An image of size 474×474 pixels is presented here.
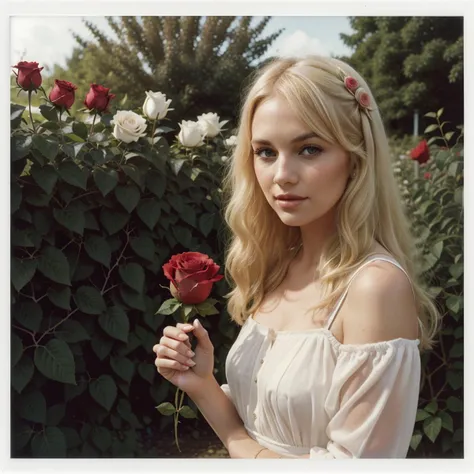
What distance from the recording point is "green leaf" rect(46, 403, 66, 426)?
262cm

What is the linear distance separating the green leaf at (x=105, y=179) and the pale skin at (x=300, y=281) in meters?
1.15

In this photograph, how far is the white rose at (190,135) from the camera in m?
2.84

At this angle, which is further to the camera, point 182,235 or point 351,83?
point 182,235

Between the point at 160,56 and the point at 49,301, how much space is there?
937 centimetres

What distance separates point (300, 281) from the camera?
1.49 m

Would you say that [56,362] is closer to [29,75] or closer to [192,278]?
[29,75]

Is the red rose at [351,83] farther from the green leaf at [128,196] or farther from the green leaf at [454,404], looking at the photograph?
the green leaf at [454,404]

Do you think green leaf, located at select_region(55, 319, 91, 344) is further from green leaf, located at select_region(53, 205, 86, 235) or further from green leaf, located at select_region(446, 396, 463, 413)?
green leaf, located at select_region(446, 396, 463, 413)

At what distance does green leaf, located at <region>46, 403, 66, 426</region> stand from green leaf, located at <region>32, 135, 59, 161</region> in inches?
41.8

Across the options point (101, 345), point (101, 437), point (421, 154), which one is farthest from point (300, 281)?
point (421, 154)

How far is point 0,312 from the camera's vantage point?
5.96ft

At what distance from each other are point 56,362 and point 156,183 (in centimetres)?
85

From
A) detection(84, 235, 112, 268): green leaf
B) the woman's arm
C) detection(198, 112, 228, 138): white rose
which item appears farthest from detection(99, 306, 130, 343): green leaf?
the woman's arm

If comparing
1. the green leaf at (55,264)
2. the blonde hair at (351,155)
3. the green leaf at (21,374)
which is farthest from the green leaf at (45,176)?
the blonde hair at (351,155)
